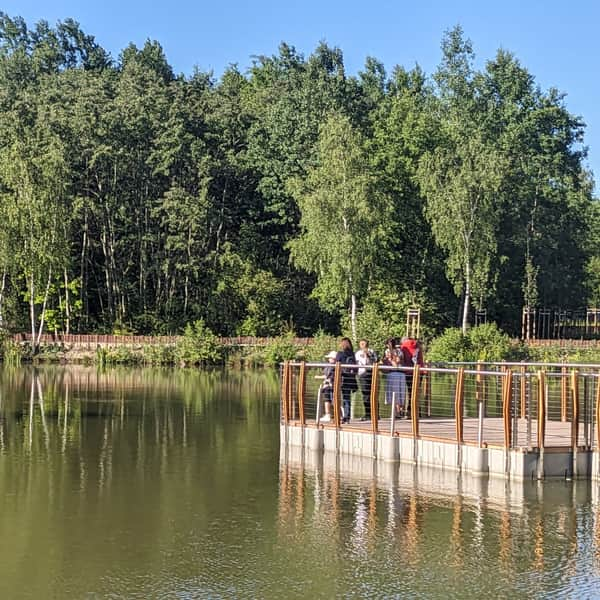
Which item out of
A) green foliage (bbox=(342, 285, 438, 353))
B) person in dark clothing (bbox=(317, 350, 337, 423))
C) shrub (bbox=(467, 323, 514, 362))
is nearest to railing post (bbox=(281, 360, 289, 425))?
person in dark clothing (bbox=(317, 350, 337, 423))

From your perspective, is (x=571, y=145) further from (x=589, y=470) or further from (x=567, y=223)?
(x=589, y=470)

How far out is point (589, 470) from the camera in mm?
19406

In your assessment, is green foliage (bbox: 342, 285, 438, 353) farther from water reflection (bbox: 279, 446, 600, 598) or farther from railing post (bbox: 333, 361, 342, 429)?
water reflection (bbox: 279, 446, 600, 598)

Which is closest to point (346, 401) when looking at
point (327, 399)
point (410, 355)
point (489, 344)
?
point (327, 399)

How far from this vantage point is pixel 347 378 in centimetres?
2333

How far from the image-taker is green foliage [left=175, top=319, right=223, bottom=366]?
59.1m

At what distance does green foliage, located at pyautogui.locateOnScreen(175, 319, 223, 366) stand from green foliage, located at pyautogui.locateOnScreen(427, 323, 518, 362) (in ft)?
38.4

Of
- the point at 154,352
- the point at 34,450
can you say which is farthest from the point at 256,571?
the point at 154,352

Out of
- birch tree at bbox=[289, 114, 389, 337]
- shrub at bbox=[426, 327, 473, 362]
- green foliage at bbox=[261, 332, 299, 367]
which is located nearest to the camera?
shrub at bbox=[426, 327, 473, 362]

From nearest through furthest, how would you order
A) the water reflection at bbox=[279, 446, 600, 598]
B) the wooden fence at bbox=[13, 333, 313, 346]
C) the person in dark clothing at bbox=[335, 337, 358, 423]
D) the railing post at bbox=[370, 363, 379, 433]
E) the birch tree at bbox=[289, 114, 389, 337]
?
the water reflection at bbox=[279, 446, 600, 598]
the railing post at bbox=[370, 363, 379, 433]
the person in dark clothing at bbox=[335, 337, 358, 423]
the birch tree at bbox=[289, 114, 389, 337]
the wooden fence at bbox=[13, 333, 313, 346]

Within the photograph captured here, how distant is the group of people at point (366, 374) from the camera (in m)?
23.0

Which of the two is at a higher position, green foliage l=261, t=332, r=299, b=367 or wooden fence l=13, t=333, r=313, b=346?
wooden fence l=13, t=333, r=313, b=346

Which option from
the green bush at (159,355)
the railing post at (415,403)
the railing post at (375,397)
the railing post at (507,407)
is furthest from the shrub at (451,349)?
the railing post at (507,407)

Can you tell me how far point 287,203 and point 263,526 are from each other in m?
57.0
